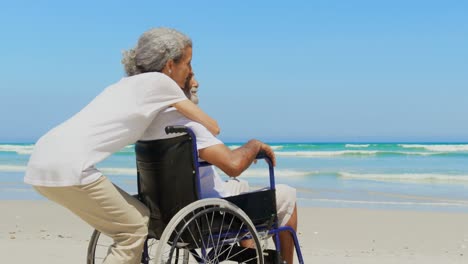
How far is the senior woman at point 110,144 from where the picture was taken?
264cm

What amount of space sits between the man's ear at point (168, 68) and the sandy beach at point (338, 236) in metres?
2.70

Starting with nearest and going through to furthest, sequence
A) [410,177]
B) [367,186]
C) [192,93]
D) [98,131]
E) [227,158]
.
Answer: [98,131], [227,158], [192,93], [367,186], [410,177]

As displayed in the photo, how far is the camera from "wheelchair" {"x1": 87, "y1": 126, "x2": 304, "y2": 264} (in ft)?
9.09

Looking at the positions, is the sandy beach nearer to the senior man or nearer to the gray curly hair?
the senior man

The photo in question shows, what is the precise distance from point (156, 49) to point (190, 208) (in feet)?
2.29

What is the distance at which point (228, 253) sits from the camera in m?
3.13

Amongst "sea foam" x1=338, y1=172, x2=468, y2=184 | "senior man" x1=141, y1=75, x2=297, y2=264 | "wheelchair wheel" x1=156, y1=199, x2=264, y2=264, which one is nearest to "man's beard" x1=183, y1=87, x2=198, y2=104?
"senior man" x1=141, y1=75, x2=297, y2=264

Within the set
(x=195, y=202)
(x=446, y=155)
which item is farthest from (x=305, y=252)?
(x=446, y=155)

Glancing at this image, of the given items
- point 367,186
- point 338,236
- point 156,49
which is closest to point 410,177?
point 367,186

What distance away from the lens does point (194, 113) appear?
2766mm

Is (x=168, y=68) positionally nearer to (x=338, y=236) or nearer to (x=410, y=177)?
(x=338, y=236)

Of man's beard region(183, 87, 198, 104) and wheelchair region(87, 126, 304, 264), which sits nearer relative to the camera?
wheelchair region(87, 126, 304, 264)

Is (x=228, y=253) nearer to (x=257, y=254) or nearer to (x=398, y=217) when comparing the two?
(x=257, y=254)

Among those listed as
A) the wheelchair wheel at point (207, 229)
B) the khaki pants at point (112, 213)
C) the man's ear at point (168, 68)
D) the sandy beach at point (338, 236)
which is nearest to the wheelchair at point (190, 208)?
the wheelchair wheel at point (207, 229)
